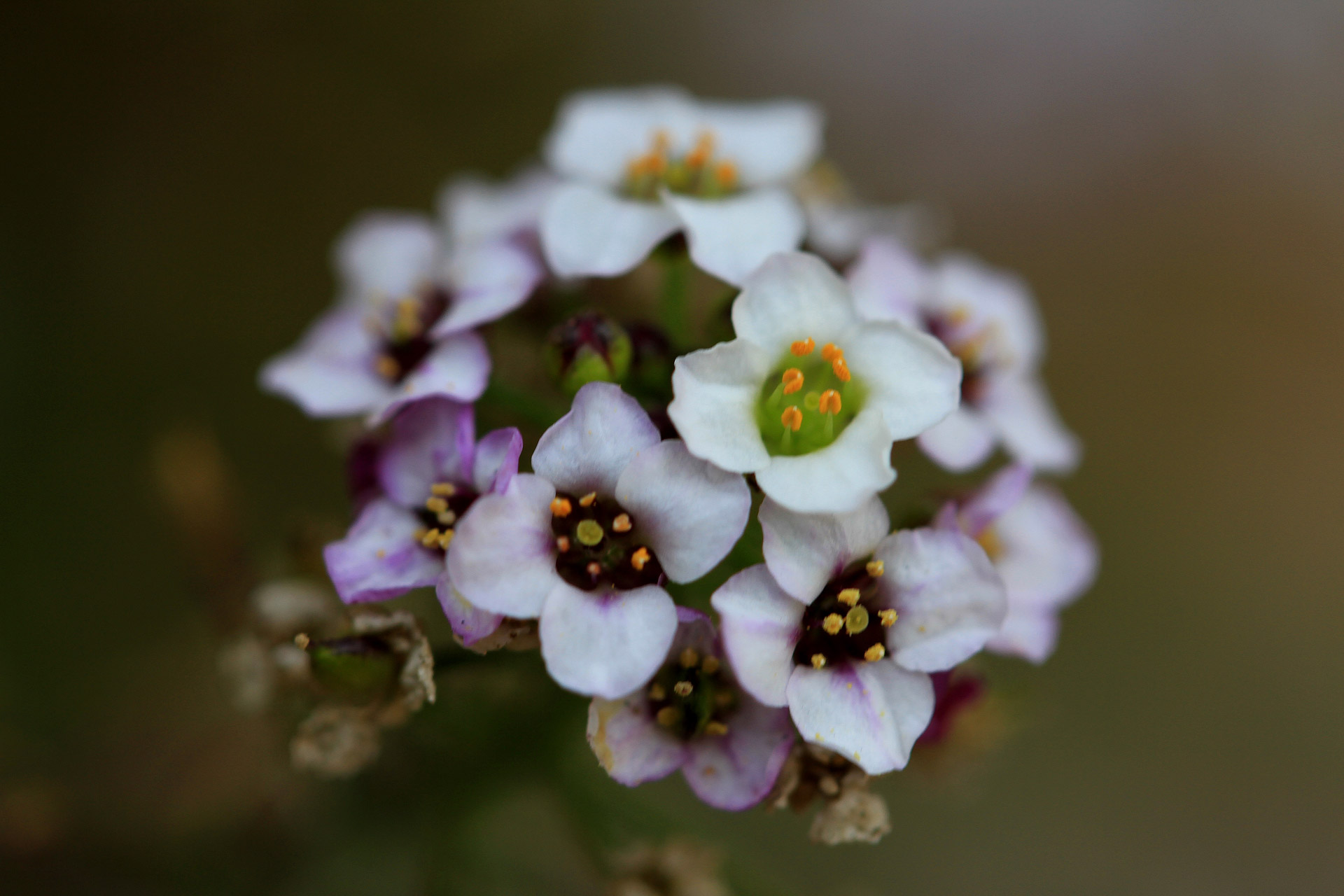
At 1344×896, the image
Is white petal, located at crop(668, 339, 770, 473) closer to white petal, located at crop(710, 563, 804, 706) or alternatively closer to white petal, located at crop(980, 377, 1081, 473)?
white petal, located at crop(710, 563, 804, 706)

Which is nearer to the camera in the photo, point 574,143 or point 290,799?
point 574,143

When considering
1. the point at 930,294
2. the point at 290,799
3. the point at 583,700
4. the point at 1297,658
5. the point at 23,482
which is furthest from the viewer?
the point at 1297,658

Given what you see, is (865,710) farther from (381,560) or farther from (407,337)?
(407,337)

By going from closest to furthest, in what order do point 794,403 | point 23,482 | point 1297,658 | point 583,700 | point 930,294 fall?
point 794,403 → point 583,700 → point 930,294 → point 23,482 → point 1297,658

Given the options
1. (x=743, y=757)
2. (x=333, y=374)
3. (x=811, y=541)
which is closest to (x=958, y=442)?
(x=811, y=541)

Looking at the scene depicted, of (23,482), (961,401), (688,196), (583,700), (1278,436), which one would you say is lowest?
(23,482)

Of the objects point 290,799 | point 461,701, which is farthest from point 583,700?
point 290,799

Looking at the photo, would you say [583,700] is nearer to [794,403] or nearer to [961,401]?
[794,403]

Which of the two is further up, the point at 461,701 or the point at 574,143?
the point at 574,143

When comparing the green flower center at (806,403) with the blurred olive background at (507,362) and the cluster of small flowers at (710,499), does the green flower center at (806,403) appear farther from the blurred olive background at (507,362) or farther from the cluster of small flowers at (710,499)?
the blurred olive background at (507,362)
